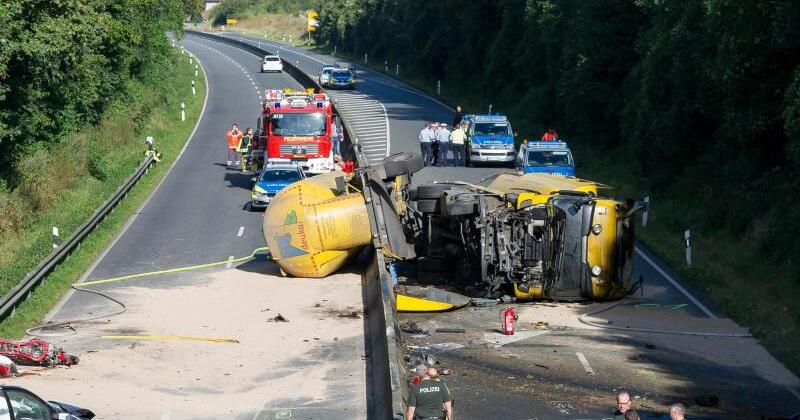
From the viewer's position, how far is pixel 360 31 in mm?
112625

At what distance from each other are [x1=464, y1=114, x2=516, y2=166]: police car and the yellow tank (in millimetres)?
18205

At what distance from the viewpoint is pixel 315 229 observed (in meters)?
27.4

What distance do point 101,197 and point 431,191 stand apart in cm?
1651

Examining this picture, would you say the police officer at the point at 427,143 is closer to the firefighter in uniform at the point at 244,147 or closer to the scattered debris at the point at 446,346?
the firefighter in uniform at the point at 244,147

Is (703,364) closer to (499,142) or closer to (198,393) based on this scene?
(198,393)

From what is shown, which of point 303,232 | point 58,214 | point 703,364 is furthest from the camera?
point 58,214

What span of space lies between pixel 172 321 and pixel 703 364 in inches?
401

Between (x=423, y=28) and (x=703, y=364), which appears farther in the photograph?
(x=423, y=28)

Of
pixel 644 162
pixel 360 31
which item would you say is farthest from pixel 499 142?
pixel 360 31

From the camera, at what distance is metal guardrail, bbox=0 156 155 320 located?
Answer: 24234mm

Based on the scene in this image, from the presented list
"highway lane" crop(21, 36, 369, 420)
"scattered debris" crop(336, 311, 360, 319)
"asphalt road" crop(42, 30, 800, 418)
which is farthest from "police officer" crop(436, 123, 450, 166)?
"scattered debris" crop(336, 311, 360, 319)

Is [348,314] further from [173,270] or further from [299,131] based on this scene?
[299,131]

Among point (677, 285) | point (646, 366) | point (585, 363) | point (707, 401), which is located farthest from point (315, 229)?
point (707, 401)

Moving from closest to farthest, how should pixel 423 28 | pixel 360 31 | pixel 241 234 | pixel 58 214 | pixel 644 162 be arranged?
1. pixel 241 234
2. pixel 58 214
3. pixel 644 162
4. pixel 423 28
5. pixel 360 31
